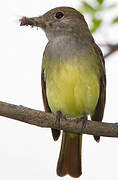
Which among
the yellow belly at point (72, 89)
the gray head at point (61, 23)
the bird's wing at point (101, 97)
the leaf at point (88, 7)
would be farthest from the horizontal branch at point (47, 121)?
the gray head at point (61, 23)

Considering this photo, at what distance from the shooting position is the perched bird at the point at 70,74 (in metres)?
4.54

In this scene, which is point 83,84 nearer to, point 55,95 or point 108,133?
point 55,95

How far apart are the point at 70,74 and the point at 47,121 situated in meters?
0.74

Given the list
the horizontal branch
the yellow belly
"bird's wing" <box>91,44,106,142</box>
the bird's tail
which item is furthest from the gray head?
the horizontal branch

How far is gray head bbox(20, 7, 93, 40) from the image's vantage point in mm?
4992

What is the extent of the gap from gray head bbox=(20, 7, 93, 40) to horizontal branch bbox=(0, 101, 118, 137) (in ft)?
4.35

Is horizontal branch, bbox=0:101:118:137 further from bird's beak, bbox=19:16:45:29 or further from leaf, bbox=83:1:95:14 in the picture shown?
bird's beak, bbox=19:16:45:29

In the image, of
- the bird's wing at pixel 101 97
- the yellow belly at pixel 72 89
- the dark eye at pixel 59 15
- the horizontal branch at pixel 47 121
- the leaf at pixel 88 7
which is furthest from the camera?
the dark eye at pixel 59 15

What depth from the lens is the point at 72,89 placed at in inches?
176

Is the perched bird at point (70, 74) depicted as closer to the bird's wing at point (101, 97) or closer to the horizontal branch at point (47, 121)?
the bird's wing at point (101, 97)

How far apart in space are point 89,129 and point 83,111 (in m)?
0.78

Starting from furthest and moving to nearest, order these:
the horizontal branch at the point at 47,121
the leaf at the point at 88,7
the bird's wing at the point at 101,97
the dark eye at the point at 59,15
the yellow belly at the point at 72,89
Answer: the dark eye at the point at 59,15 → the bird's wing at the point at 101,97 → the yellow belly at the point at 72,89 → the leaf at the point at 88,7 → the horizontal branch at the point at 47,121

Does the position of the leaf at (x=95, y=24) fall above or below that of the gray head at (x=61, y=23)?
below

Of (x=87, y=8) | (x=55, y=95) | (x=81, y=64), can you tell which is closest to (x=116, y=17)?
(x=87, y=8)
